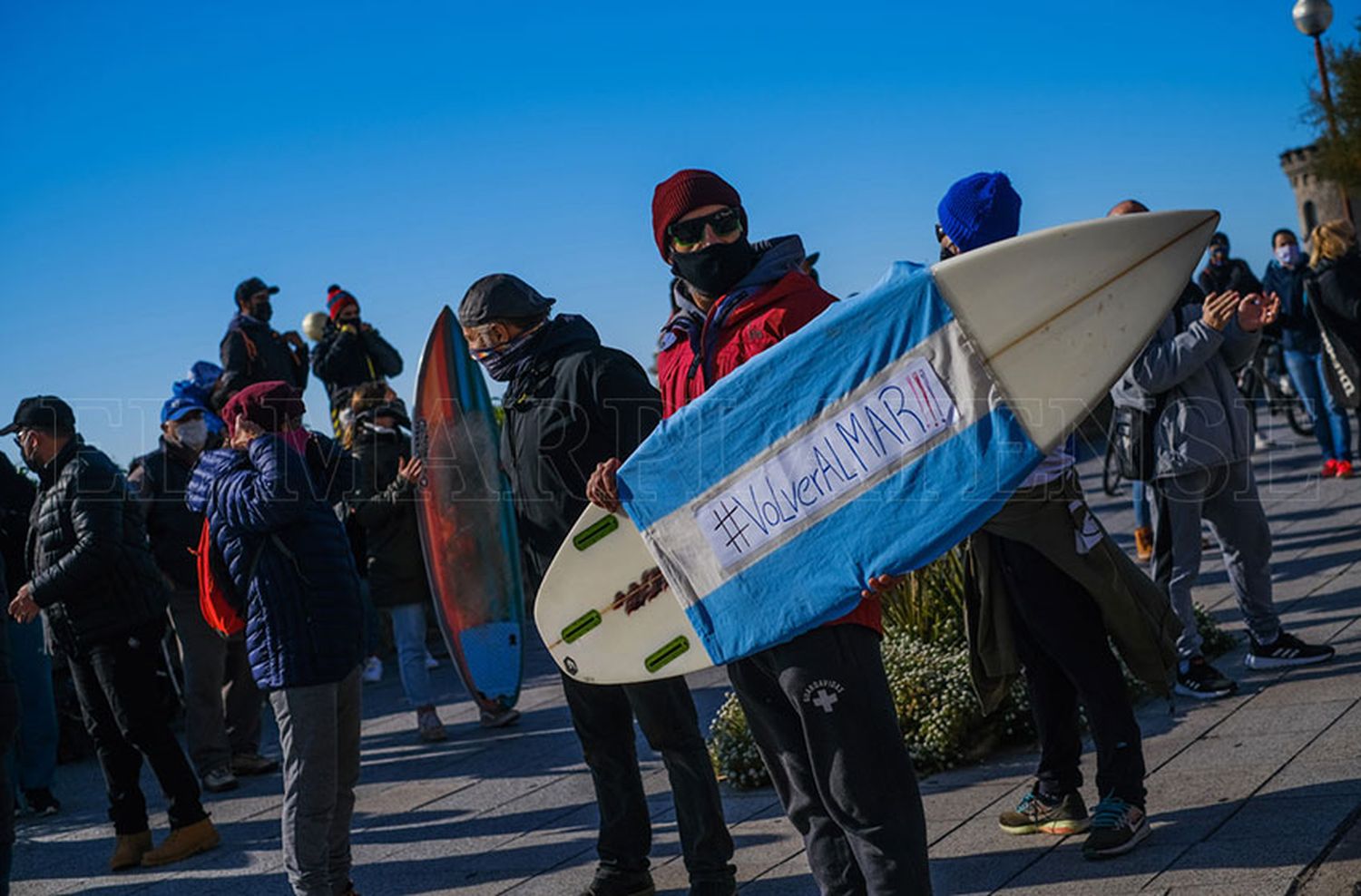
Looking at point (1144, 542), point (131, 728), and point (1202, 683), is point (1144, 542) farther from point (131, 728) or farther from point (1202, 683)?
point (131, 728)

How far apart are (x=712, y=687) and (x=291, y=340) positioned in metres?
4.60

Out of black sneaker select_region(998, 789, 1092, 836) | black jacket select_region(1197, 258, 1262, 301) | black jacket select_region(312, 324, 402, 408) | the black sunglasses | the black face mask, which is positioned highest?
black jacket select_region(312, 324, 402, 408)

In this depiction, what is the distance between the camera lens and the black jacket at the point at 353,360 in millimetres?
10594

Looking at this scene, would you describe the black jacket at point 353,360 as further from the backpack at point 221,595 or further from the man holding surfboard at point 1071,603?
the man holding surfboard at point 1071,603

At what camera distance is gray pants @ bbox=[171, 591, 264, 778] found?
24.8 feet

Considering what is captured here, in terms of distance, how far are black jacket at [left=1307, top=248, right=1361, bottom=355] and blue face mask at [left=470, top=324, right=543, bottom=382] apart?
6031mm

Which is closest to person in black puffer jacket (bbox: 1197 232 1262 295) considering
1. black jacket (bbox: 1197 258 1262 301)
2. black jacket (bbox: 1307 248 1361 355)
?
black jacket (bbox: 1197 258 1262 301)

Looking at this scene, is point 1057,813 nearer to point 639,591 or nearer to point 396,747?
point 639,591

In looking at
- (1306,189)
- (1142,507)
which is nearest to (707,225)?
(1142,507)

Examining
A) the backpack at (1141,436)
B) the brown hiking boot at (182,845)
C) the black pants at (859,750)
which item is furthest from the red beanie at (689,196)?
the brown hiking boot at (182,845)

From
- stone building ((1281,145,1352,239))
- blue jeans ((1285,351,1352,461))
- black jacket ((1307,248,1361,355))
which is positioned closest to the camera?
black jacket ((1307,248,1361,355))

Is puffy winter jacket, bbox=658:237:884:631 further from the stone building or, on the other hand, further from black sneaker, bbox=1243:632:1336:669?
the stone building

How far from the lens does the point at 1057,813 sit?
4.45 m

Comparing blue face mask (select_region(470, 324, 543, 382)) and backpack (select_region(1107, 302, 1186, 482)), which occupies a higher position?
blue face mask (select_region(470, 324, 543, 382))
